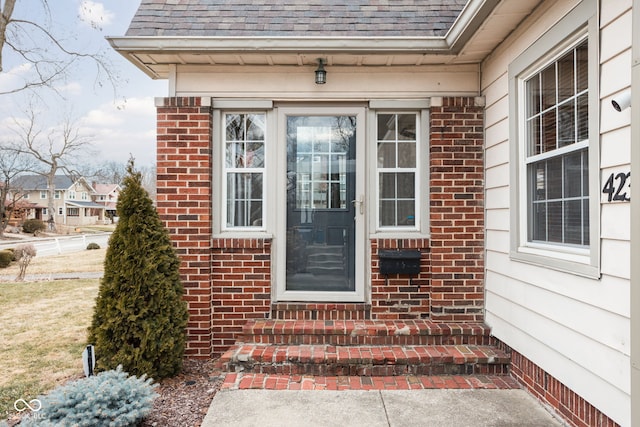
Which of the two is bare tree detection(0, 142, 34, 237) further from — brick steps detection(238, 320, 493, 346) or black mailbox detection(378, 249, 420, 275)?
black mailbox detection(378, 249, 420, 275)

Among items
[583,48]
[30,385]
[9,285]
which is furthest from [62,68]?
[583,48]

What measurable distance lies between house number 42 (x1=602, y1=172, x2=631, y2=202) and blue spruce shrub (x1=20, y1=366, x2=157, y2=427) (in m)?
3.05

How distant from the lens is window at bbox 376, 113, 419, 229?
4.19 m

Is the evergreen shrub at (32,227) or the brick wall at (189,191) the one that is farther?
the evergreen shrub at (32,227)

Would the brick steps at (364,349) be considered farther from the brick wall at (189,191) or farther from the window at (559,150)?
the window at (559,150)

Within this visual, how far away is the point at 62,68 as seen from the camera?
10.4 m

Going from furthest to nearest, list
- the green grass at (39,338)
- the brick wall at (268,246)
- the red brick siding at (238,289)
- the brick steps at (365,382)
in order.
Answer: the red brick siding at (238,289) < the brick wall at (268,246) < the green grass at (39,338) < the brick steps at (365,382)

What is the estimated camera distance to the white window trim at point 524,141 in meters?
2.39

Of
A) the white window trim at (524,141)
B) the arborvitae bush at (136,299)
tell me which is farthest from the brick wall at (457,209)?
the arborvitae bush at (136,299)

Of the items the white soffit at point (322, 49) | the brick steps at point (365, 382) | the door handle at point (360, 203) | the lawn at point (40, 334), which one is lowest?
the lawn at point (40, 334)

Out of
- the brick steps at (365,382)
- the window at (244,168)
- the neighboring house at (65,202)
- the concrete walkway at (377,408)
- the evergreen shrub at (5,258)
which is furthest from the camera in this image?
the neighboring house at (65,202)

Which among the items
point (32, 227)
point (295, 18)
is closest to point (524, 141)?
point (295, 18)

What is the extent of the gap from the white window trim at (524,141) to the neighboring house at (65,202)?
5189 centimetres

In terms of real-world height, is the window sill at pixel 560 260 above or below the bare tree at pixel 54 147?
below
